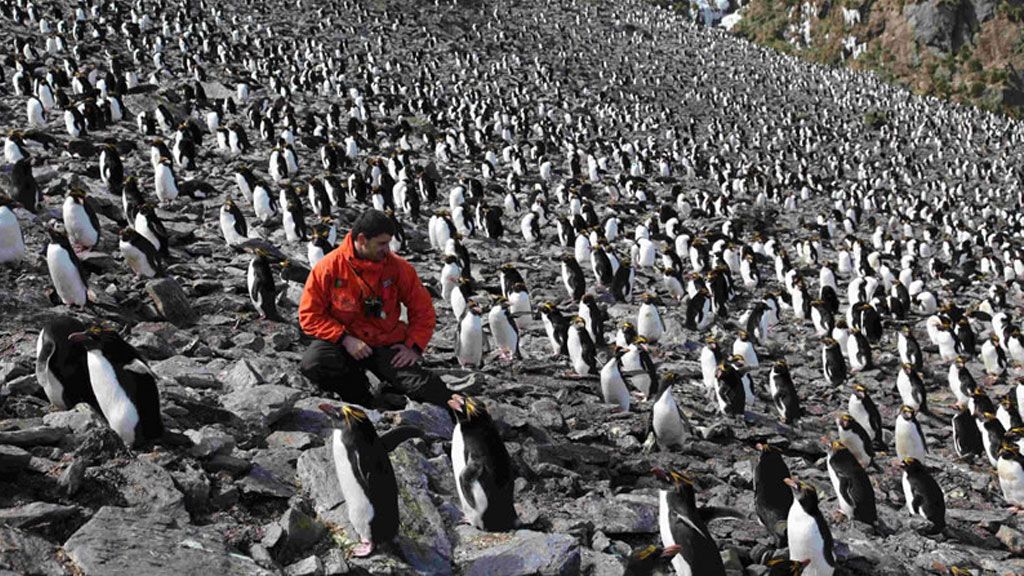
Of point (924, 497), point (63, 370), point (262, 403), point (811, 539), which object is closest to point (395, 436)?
point (262, 403)

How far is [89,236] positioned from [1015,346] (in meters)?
16.6

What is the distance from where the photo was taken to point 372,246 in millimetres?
5844

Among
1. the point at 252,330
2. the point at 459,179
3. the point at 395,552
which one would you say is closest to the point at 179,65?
the point at 459,179

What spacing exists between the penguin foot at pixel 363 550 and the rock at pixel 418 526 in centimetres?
18

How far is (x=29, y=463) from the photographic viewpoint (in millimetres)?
4082

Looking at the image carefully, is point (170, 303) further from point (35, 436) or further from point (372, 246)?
point (35, 436)

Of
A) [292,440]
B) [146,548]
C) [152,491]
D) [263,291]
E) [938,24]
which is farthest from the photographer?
[938,24]

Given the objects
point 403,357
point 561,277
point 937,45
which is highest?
point 937,45

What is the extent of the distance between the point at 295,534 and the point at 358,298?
2.26m

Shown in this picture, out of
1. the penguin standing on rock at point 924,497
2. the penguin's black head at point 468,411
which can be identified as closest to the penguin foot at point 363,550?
the penguin's black head at point 468,411

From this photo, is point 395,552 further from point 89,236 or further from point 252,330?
point 89,236

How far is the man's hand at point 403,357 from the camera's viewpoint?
20.1 feet

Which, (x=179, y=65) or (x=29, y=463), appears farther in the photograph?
(x=179, y=65)

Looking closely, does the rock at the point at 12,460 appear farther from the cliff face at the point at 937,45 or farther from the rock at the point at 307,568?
the cliff face at the point at 937,45
